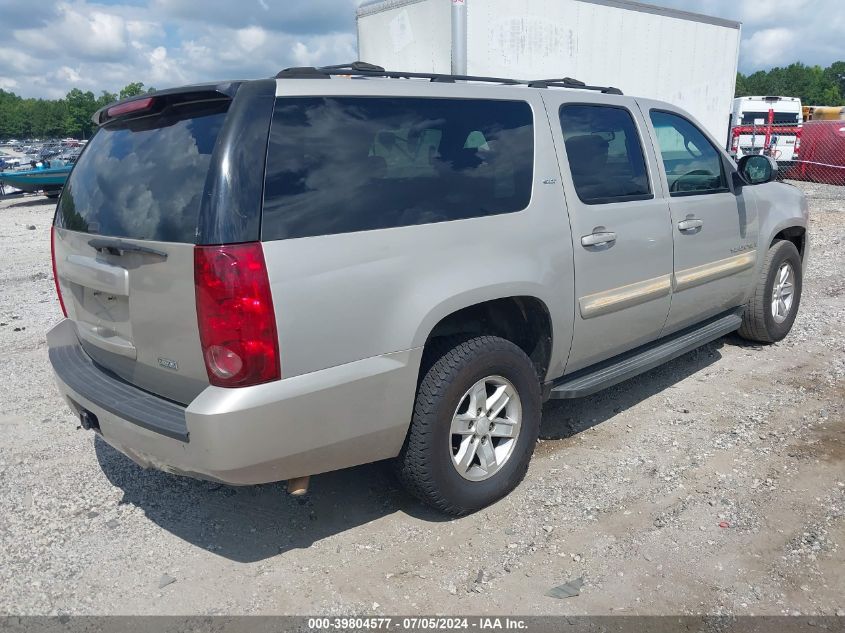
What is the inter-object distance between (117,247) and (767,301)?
4.74 m

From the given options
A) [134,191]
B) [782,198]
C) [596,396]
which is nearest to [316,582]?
[134,191]

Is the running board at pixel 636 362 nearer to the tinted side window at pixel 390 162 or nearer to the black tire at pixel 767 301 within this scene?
the black tire at pixel 767 301

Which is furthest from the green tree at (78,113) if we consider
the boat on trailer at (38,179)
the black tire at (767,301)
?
the black tire at (767,301)

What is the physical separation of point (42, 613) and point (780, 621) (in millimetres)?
2837

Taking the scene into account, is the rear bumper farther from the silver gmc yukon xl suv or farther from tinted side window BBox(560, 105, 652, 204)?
tinted side window BBox(560, 105, 652, 204)

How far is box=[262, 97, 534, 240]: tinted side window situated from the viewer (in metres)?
2.58

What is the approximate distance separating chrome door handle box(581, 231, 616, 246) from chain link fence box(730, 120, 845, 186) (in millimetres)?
17694

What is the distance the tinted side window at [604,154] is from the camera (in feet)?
12.1

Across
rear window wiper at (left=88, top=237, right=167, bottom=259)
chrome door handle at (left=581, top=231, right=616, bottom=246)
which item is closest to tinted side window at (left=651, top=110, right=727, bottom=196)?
chrome door handle at (left=581, top=231, right=616, bottom=246)

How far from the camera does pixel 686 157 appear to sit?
4566 millimetres

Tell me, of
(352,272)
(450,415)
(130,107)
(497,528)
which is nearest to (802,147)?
(497,528)

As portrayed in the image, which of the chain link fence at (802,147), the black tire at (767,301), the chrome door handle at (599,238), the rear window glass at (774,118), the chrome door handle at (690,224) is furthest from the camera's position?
the rear window glass at (774,118)

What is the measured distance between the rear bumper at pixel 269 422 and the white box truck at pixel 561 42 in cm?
722

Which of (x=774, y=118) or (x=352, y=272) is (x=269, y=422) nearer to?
(x=352, y=272)
